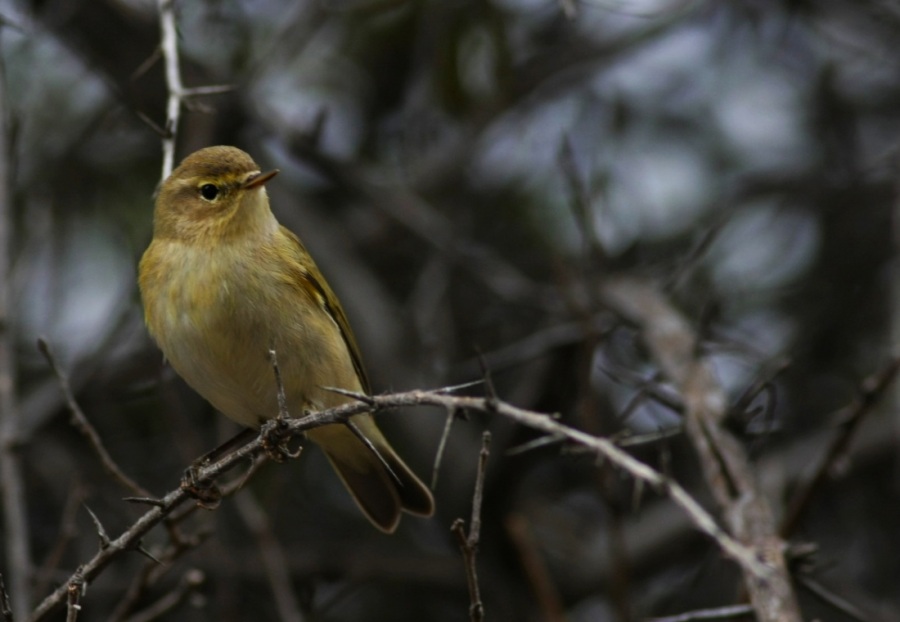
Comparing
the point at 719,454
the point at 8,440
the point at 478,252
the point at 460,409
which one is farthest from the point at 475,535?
the point at 478,252

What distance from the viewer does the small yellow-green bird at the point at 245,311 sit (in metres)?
4.07

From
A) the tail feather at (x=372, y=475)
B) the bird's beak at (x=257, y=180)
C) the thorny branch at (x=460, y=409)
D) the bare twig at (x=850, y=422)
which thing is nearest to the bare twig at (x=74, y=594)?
the thorny branch at (x=460, y=409)

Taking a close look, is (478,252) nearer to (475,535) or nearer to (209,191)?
(209,191)

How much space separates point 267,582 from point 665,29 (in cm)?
410

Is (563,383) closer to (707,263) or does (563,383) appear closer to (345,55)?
(707,263)

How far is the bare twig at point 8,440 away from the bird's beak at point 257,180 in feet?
3.39

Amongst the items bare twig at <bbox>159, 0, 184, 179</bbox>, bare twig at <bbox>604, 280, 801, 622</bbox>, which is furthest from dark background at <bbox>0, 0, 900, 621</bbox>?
bare twig at <bbox>159, 0, 184, 179</bbox>

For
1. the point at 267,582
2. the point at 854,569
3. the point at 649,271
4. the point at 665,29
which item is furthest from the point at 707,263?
the point at 267,582

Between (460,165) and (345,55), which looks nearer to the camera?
(460,165)

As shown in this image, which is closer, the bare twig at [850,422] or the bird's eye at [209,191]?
the bare twig at [850,422]

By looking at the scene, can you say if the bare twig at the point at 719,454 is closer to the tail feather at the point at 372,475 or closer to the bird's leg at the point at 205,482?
the tail feather at the point at 372,475

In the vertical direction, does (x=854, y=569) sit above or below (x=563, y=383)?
below

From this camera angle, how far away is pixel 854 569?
6578 millimetres

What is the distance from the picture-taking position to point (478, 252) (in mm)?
6754
